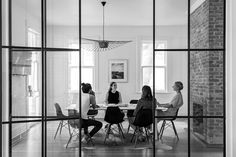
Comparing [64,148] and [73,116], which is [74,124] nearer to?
[73,116]

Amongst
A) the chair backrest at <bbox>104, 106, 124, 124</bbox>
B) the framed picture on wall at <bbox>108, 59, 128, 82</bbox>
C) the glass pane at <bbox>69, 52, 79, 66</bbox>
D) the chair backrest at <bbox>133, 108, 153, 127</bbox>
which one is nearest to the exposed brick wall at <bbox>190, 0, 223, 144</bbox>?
the glass pane at <bbox>69, 52, 79, 66</bbox>

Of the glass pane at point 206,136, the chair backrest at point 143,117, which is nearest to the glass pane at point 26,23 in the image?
the glass pane at point 206,136

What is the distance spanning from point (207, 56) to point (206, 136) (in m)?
0.77

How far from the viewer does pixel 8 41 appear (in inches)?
111

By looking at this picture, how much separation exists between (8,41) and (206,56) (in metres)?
1.87

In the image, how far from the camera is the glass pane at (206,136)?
2.90 meters

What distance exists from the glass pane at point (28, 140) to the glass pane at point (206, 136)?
1.47 metres

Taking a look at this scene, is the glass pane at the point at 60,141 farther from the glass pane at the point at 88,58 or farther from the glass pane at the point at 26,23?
the glass pane at the point at 88,58

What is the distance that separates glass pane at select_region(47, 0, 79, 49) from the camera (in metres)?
2.88

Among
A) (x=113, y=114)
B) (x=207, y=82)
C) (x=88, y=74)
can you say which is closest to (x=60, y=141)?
(x=207, y=82)

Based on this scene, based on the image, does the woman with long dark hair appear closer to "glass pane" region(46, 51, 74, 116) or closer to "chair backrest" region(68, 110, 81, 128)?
"chair backrest" region(68, 110, 81, 128)

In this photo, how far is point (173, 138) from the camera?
2889 mm
